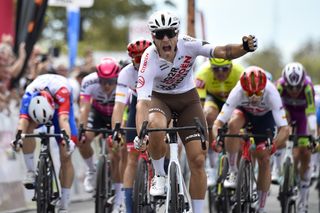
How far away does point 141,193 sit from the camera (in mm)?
10039

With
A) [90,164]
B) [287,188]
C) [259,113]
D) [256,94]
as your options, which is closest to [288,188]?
[287,188]

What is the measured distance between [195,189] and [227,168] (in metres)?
2.88

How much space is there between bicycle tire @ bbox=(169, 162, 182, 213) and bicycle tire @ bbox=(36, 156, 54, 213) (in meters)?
2.24

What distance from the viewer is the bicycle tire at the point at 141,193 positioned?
9.98 meters

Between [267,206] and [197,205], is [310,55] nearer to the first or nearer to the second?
[267,206]

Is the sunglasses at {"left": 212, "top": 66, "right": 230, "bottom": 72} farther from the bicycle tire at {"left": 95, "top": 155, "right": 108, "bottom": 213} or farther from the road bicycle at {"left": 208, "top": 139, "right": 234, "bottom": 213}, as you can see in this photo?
the bicycle tire at {"left": 95, "top": 155, "right": 108, "bottom": 213}

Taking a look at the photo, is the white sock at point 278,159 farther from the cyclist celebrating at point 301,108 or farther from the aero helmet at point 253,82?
the aero helmet at point 253,82

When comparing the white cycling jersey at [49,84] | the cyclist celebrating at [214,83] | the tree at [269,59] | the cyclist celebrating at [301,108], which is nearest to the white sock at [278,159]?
the cyclist celebrating at [301,108]

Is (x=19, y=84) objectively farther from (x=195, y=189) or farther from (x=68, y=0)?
(x=195, y=189)

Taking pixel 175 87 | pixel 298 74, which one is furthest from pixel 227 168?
A: pixel 175 87

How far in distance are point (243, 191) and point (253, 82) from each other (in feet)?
4.52

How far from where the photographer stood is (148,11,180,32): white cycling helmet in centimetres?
919

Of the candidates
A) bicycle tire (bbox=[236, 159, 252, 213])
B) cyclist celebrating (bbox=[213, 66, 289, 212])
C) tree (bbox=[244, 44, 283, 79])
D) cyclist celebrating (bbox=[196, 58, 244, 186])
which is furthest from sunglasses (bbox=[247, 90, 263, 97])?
tree (bbox=[244, 44, 283, 79])

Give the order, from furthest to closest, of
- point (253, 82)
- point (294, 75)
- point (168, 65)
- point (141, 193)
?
point (294, 75) < point (253, 82) < point (141, 193) < point (168, 65)
